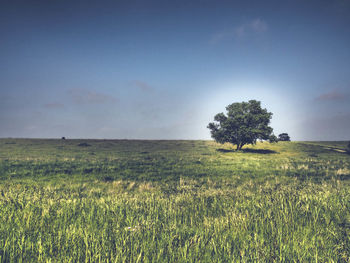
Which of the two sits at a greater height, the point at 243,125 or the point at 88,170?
the point at 243,125

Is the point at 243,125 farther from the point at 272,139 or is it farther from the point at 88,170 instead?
the point at 88,170

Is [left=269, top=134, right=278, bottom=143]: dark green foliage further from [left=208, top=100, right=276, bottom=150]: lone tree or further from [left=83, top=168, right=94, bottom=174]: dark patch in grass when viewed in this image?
[left=83, top=168, right=94, bottom=174]: dark patch in grass

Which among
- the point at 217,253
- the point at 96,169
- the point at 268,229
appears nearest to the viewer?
the point at 217,253

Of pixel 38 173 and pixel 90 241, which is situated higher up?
pixel 90 241

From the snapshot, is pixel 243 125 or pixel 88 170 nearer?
pixel 88 170

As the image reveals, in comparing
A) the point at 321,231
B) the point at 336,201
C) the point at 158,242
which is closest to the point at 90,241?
the point at 158,242

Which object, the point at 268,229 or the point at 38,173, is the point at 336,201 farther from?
the point at 38,173

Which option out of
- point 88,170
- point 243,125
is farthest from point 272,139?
point 88,170

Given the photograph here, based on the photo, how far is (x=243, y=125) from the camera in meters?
47.1

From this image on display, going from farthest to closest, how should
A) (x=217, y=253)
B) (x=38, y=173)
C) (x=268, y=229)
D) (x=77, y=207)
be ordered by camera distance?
(x=38, y=173) → (x=77, y=207) → (x=268, y=229) → (x=217, y=253)

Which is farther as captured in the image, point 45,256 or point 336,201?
point 336,201

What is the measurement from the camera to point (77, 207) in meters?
4.26

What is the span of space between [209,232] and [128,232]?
1.23m

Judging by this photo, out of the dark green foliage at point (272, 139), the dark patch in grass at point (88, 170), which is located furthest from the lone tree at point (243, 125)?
the dark patch in grass at point (88, 170)
